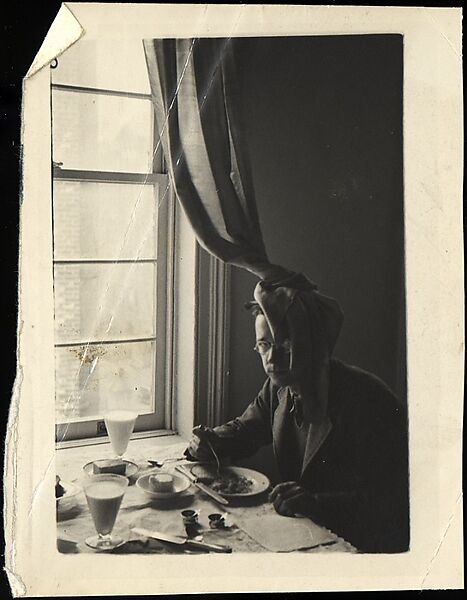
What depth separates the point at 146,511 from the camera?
2.76 feet

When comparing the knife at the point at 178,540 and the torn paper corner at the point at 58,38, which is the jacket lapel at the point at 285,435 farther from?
the torn paper corner at the point at 58,38

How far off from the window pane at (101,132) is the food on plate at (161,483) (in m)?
0.39

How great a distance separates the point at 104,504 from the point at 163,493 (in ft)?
0.24

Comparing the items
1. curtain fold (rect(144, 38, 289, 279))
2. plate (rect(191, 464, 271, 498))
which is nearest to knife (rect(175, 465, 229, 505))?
plate (rect(191, 464, 271, 498))

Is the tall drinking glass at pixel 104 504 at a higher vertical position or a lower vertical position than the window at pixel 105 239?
lower

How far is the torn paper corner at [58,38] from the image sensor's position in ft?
2.78

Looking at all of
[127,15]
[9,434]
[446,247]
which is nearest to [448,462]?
[446,247]

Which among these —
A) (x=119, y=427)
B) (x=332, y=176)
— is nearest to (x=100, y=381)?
(x=119, y=427)

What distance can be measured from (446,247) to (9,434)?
2.01ft

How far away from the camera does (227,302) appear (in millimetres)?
846

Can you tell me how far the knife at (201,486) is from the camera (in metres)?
0.84

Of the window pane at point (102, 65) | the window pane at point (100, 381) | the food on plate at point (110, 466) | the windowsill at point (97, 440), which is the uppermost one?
the window pane at point (102, 65)

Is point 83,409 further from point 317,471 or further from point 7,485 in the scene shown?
point 317,471

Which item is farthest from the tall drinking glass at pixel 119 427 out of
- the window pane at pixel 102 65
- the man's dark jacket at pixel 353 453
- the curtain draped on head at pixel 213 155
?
the window pane at pixel 102 65
